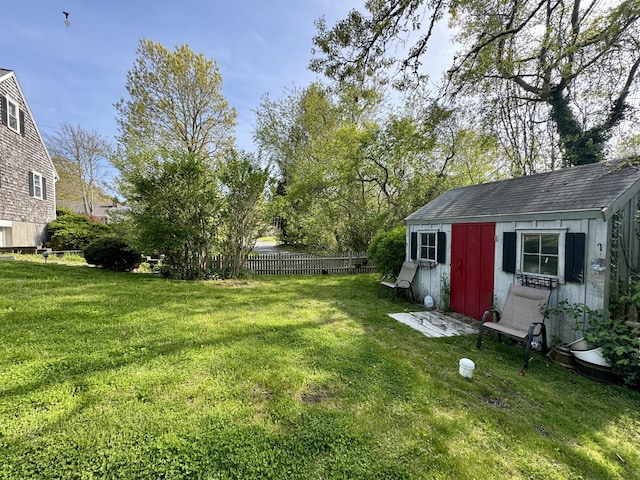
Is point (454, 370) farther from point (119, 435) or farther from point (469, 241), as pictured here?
point (119, 435)

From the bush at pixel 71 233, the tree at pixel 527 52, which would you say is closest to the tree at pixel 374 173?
the tree at pixel 527 52

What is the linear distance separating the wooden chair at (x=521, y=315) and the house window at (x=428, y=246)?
2.31 metres

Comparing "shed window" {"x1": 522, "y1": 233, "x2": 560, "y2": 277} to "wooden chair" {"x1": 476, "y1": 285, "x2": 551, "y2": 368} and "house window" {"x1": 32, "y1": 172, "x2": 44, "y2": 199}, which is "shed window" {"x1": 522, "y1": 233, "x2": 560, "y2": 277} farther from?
"house window" {"x1": 32, "y1": 172, "x2": 44, "y2": 199}

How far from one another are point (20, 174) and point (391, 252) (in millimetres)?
16364

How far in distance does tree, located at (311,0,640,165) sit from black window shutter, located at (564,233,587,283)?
12.2ft

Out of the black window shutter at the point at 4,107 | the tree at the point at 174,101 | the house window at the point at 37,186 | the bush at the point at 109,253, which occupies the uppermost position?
the tree at the point at 174,101

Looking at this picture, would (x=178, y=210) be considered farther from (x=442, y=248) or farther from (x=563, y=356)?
(x=563, y=356)

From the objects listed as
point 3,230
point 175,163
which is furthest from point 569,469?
point 3,230

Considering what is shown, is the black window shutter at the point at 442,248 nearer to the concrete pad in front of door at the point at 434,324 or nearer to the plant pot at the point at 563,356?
the concrete pad in front of door at the point at 434,324

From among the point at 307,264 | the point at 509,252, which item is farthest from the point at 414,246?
the point at 307,264

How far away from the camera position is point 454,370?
3.49 metres

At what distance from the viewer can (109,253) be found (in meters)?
8.38

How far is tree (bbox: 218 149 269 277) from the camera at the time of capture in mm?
8367

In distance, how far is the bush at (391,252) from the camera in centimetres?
825
